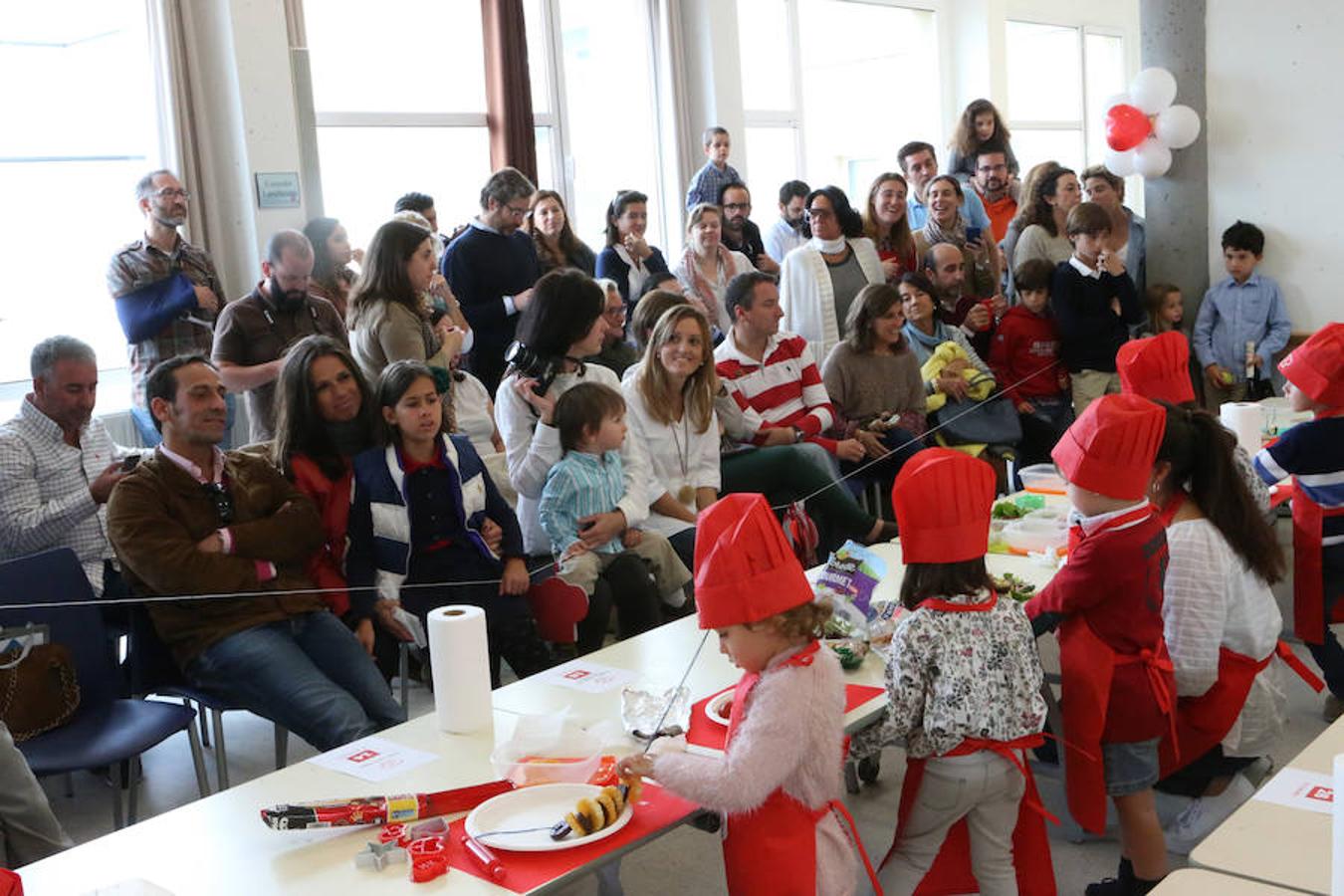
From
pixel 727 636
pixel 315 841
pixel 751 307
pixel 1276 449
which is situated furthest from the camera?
pixel 751 307

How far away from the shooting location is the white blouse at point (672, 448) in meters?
4.54

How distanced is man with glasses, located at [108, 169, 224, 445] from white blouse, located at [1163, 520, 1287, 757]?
4.08 metres

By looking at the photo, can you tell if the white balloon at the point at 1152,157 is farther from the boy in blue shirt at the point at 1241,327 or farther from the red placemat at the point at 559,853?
the red placemat at the point at 559,853

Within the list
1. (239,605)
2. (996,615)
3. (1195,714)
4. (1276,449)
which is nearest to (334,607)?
(239,605)

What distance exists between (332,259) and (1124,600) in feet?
14.2

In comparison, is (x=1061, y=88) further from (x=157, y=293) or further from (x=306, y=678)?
(x=306, y=678)

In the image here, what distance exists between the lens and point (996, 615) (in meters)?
2.45

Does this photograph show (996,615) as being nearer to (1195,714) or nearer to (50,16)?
(1195,714)

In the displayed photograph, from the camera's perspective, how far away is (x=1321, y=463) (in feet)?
12.6

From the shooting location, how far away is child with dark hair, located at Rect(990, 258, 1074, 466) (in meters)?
6.05

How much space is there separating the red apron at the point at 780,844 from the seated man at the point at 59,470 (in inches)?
92.5

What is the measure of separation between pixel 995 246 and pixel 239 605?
14.7 ft

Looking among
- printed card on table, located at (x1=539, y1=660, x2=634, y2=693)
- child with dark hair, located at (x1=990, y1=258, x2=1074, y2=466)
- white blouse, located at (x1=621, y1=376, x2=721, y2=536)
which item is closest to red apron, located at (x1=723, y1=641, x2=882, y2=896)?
printed card on table, located at (x1=539, y1=660, x2=634, y2=693)

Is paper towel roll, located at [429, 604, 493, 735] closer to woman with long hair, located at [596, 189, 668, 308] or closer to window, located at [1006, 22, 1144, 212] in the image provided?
woman with long hair, located at [596, 189, 668, 308]
